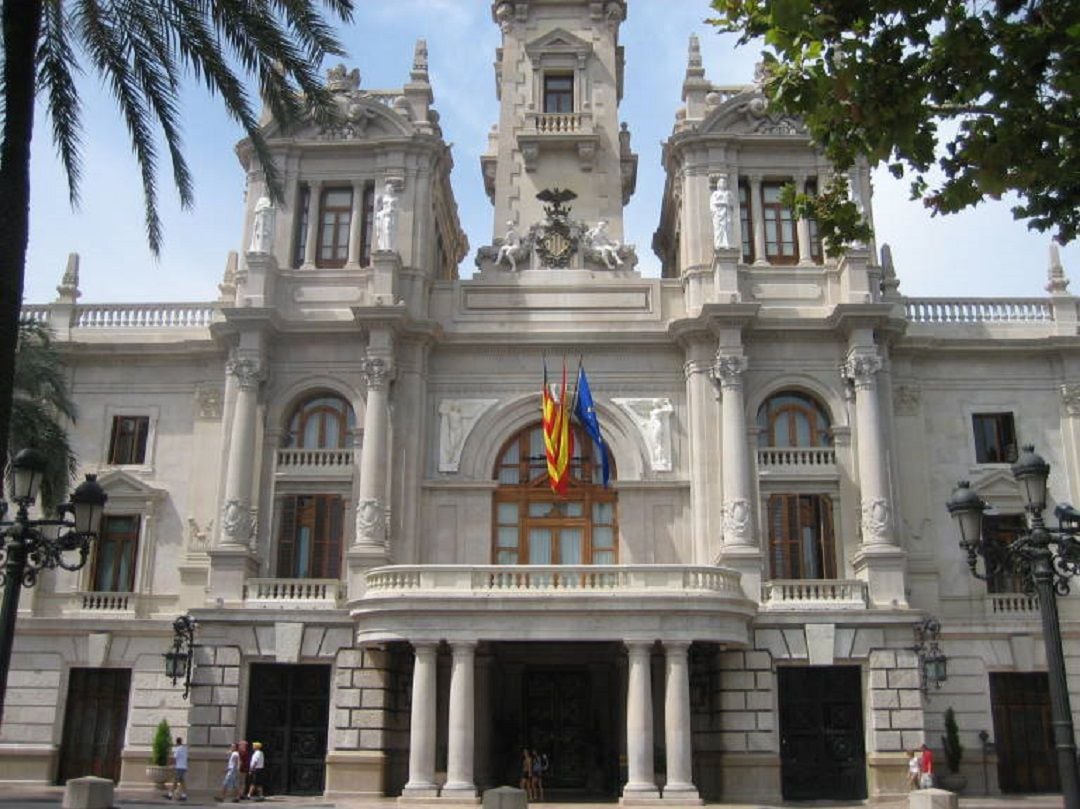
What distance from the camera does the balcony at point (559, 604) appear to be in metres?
28.6

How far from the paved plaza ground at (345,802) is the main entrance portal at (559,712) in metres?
2.54

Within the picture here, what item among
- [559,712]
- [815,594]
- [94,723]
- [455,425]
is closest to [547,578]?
[559,712]

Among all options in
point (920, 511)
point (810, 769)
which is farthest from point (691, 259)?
point (810, 769)

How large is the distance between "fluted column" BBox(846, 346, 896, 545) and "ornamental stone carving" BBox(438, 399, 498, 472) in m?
9.97

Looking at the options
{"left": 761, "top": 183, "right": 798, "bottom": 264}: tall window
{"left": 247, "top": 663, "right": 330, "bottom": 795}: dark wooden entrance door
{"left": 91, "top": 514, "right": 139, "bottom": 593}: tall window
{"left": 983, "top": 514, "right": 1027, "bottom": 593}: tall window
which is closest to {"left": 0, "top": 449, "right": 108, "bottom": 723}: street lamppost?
{"left": 247, "top": 663, "right": 330, "bottom": 795}: dark wooden entrance door

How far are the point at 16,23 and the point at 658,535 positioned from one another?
879 inches

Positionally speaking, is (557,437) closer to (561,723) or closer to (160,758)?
(561,723)

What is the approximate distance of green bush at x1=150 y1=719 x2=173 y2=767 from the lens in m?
30.5

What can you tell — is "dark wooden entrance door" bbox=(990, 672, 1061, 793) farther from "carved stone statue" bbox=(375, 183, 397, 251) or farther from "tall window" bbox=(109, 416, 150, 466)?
"tall window" bbox=(109, 416, 150, 466)

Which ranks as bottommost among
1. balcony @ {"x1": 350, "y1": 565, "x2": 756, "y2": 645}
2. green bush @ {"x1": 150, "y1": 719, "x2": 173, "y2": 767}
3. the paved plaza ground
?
the paved plaza ground

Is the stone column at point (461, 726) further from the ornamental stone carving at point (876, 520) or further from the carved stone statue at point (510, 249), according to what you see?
the carved stone statue at point (510, 249)

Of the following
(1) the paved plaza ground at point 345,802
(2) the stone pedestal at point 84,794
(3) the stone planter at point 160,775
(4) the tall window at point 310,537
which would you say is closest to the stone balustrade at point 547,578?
(4) the tall window at point 310,537

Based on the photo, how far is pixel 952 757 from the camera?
30.8m

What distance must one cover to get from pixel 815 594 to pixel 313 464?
14.0 meters
